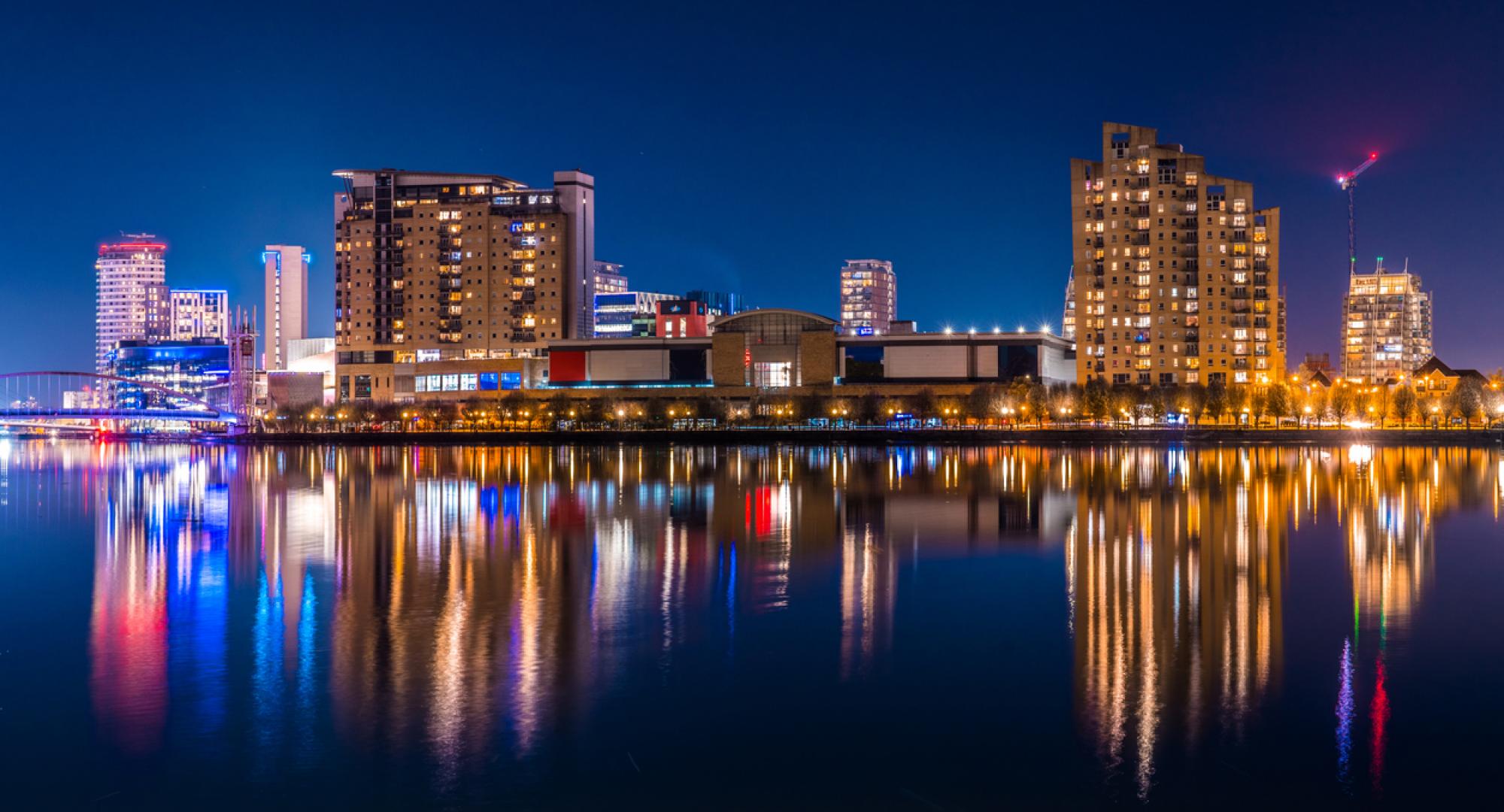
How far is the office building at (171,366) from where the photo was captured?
172 m

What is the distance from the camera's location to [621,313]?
163 metres

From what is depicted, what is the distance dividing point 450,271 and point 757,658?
120115 mm

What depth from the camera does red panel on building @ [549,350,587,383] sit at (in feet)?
356

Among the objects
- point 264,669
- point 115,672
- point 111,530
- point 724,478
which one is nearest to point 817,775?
point 264,669

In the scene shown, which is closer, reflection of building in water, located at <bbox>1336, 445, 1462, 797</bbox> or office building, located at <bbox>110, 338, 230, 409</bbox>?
reflection of building in water, located at <bbox>1336, 445, 1462, 797</bbox>

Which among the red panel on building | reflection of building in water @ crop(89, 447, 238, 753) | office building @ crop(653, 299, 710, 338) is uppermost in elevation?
office building @ crop(653, 299, 710, 338)

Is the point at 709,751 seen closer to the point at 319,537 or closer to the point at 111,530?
the point at 319,537

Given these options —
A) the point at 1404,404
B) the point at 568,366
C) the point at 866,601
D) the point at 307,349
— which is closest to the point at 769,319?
the point at 568,366

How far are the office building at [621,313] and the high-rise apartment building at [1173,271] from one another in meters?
66.3

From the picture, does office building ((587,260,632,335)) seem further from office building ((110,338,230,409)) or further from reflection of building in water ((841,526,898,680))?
reflection of building in water ((841,526,898,680))

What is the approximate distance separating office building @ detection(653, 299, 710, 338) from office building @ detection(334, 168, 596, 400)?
1172 cm

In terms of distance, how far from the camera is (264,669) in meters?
13.9

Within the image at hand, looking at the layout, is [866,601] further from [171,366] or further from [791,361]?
[171,366]

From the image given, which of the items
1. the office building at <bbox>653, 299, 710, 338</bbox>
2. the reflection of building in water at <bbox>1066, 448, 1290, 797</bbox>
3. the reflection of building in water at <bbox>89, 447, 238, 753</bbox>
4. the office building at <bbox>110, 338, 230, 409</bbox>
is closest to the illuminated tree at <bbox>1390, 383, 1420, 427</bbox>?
the reflection of building in water at <bbox>1066, 448, 1290, 797</bbox>
